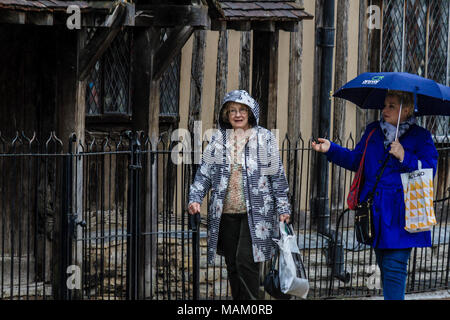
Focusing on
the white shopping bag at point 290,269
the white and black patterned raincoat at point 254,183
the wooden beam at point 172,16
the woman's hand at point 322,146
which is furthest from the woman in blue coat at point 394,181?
the wooden beam at point 172,16

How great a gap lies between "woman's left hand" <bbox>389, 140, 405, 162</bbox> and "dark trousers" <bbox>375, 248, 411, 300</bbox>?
2.14 feet

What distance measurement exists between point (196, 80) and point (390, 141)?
392 cm

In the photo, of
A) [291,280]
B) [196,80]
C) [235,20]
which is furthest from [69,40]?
[291,280]

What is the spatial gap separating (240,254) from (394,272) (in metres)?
1.13

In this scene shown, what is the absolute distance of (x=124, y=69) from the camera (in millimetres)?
9453

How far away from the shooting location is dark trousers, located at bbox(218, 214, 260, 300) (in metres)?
6.31

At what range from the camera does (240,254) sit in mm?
6320

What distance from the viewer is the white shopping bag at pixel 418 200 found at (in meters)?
5.90

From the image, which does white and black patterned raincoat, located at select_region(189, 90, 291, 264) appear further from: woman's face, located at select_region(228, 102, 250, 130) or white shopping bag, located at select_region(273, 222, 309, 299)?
white shopping bag, located at select_region(273, 222, 309, 299)

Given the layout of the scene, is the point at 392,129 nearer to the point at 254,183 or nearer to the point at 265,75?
the point at 254,183
